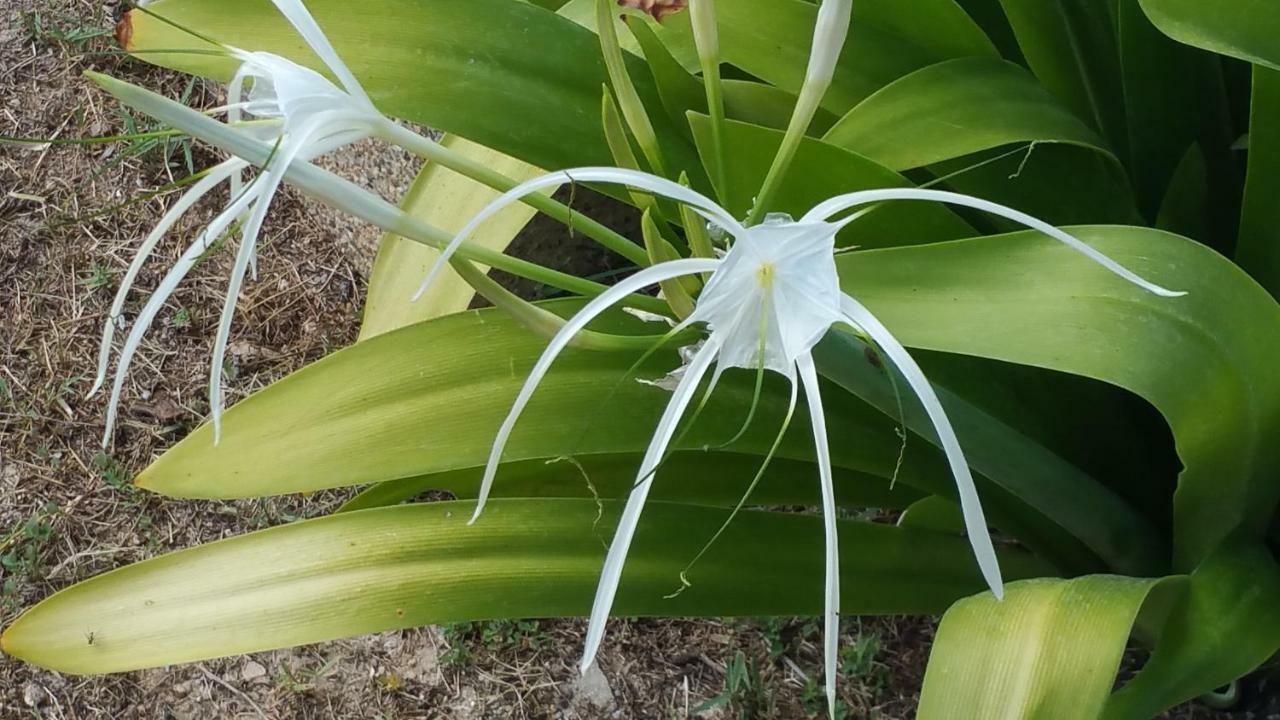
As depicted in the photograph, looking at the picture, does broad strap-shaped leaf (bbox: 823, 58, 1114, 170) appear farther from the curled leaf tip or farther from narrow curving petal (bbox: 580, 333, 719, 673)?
the curled leaf tip

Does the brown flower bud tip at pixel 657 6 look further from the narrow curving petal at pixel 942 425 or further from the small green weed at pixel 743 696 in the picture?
the small green weed at pixel 743 696

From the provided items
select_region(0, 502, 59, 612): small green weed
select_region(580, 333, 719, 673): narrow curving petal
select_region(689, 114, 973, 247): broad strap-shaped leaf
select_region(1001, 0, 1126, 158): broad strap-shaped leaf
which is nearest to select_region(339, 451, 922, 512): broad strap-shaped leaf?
select_region(689, 114, 973, 247): broad strap-shaped leaf

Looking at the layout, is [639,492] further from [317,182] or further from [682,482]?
[682,482]

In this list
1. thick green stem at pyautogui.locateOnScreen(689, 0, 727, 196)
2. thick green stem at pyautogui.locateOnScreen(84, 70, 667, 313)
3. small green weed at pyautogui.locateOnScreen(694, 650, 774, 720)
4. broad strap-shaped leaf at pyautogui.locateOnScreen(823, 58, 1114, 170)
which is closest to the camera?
thick green stem at pyautogui.locateOnScreen(84, 70, 667, 313)

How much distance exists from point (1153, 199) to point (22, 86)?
4.97ft

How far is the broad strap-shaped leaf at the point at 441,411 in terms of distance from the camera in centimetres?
68

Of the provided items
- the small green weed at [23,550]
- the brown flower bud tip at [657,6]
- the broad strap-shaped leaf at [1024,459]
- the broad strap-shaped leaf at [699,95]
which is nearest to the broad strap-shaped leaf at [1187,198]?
the broad strap-shaped leaf at [1024,459]

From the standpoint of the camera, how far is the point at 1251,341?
526mm

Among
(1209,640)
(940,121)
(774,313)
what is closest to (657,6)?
(940,121)

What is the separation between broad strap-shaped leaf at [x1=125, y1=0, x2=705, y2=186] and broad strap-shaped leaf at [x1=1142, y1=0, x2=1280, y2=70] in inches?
13.7

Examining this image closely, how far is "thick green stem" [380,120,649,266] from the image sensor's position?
15.0 inches

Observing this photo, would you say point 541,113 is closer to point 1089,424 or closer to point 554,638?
point 1089,424

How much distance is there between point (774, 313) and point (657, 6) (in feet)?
1.34

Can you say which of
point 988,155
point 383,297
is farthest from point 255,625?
point 988,155
